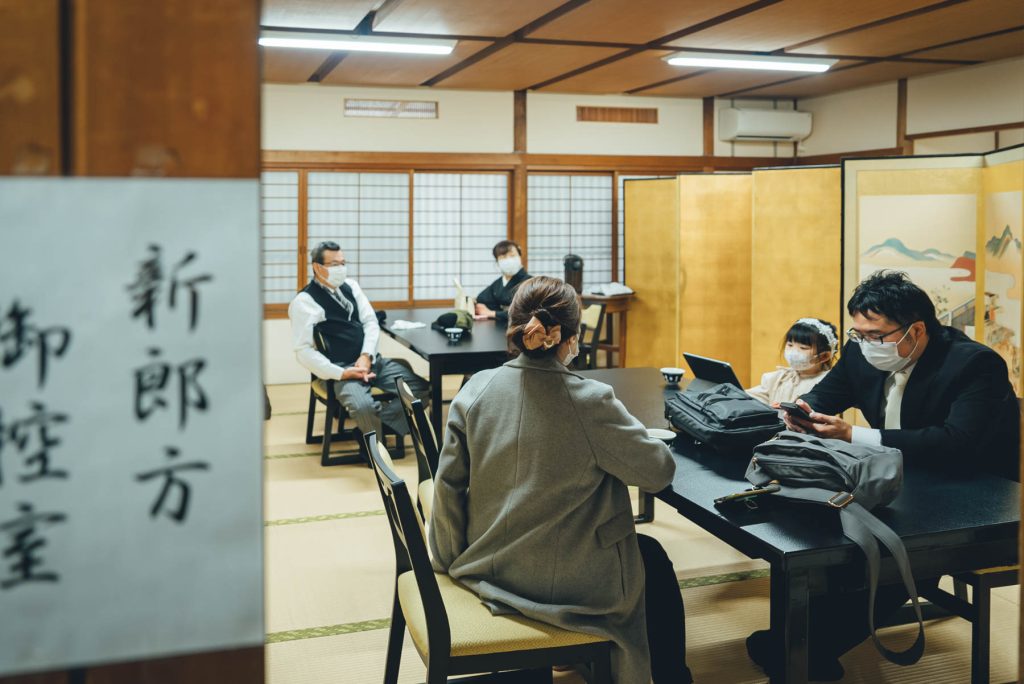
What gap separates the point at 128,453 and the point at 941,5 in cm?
482

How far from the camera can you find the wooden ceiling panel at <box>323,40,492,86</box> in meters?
5.67

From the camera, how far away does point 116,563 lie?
667 millimetres

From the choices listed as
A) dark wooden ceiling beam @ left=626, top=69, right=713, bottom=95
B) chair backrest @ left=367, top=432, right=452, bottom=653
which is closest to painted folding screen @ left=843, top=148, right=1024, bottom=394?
dark wooden ceiling beam @ left=626, top=69, right=713, bottom=95

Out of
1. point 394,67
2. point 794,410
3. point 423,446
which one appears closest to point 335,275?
point 394,67

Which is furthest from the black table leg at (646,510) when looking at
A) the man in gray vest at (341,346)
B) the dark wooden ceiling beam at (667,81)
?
the dark wooden ceiling beam at (667,81)

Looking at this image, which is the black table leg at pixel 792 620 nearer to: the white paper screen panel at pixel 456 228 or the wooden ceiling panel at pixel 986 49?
the wooden ceiling panel at pixel 986 49

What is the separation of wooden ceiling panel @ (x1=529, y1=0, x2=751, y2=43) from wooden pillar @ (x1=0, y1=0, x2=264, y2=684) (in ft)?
12.9

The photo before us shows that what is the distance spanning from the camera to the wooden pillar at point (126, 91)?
64 centimetres

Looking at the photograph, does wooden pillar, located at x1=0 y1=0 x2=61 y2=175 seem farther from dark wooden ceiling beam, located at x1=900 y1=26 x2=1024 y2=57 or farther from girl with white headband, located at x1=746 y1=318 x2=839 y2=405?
dark wooden ceiling beam, located at x1=900 y1=26 x2=1024 y2=57

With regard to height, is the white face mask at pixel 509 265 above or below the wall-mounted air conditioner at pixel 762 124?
below

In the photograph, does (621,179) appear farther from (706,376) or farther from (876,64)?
(706,376)

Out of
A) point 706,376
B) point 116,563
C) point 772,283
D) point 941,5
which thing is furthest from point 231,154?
point 772,283

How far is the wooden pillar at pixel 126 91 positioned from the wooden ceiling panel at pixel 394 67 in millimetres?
4887

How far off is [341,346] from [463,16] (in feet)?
6.22
